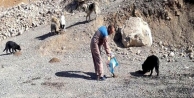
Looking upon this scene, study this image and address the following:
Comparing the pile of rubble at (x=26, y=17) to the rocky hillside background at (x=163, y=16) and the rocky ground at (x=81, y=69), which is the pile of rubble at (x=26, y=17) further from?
the rocky hillside background at (x=163, y=16)

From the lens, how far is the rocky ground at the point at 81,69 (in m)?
11.7

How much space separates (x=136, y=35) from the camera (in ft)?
55.7

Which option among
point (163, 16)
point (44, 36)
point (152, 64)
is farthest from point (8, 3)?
point (152, 64)

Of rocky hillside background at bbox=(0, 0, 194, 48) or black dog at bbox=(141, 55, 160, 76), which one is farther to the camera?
rocky hillside background at bbox=(0, 0, 194, 48)

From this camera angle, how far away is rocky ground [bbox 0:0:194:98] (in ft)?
38.5

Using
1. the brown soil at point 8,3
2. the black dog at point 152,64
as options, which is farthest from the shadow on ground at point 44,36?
the brown soil at point 8,3

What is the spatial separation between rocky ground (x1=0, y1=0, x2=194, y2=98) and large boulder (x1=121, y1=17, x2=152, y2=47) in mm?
276

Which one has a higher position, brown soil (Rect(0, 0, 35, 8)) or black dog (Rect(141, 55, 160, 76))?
brown soil (Rect(0, 0, 35, 8))

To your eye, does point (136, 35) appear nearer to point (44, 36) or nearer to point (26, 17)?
point (44, 36)

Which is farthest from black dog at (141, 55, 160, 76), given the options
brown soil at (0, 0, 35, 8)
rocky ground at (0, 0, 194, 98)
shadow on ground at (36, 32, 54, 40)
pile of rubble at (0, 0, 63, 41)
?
brown soil at (0, 0, 35, 8)

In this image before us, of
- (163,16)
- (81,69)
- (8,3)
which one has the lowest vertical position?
(81,69)

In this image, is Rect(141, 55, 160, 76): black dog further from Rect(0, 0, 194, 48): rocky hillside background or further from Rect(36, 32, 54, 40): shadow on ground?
Rect(36, 32, 54, 40): shadow on ground

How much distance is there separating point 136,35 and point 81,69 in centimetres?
392

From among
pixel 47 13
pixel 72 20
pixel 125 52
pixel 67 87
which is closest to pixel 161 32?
pixel 125 52
